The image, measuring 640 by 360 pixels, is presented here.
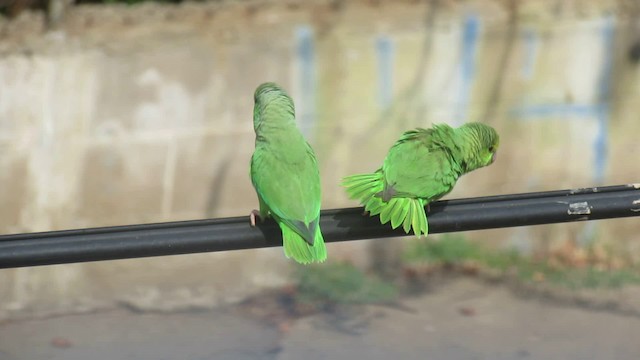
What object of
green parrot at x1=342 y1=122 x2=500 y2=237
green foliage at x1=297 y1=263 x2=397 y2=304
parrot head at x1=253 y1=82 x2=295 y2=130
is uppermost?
parrot head at x1=253 y1=82 x2=295 y2=130

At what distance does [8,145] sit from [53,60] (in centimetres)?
70

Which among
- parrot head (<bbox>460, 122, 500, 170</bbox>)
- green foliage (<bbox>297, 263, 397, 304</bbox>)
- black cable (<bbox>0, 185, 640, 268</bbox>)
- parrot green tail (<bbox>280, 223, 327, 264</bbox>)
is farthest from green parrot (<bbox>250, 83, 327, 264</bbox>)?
green foliage (<bbox>297, 263, 397, 304</bbox>)

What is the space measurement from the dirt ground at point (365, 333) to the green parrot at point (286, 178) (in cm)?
239

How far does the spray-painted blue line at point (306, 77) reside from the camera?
682 cm

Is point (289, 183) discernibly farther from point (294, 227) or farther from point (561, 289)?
point (561, 289)

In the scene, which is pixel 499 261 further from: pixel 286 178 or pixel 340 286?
pixel 286 178

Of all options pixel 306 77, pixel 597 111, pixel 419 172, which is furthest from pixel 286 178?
pixel 597 111

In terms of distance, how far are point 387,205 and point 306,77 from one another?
12.5ft

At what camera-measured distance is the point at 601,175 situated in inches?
274

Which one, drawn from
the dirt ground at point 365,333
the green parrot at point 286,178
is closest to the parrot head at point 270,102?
the green parrot at point 286,178

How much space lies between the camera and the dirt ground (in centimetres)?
576

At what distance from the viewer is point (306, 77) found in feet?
22.5

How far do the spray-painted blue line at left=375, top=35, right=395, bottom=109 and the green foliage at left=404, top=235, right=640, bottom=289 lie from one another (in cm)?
111

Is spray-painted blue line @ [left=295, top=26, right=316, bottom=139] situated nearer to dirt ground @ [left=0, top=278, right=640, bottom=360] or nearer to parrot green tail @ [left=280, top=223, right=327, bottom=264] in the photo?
dirt ground @ [left=0, top=278, right=640, bottom=360]
